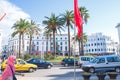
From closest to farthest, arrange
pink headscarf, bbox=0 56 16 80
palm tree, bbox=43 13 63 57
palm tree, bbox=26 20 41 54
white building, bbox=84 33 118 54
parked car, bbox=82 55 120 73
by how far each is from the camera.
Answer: pink headscarf, bbox=0 56 16 80
parked car, bbox=82 55 120 73
palm tree, bbox=43 13 63 57
palm tree, bbox=26 20 41 54
white building, bbox=84 33 118 54

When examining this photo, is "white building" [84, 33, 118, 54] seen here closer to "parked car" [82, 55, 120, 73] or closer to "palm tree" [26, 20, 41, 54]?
"palm tree" [26, 20, 41, 54]

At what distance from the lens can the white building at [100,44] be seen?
5812 inches

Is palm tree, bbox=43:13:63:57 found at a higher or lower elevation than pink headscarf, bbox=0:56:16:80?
higher

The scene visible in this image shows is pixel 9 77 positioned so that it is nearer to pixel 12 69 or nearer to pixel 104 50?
pixel 12 69

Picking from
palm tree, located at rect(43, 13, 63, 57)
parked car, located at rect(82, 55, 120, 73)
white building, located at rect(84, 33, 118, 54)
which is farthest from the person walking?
white building, located at rect(84, 33, 118, 54)

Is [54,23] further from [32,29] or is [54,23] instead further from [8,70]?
[8,70]

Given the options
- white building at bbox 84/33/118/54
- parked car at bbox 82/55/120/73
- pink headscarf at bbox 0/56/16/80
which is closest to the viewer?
pink headscarf at bbox 0/56/16/80

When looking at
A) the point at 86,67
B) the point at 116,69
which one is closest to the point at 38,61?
the point at 86,67

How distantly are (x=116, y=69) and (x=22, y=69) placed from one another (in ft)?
34.9

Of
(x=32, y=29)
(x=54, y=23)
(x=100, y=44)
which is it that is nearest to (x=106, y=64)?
(x=54, y=23)

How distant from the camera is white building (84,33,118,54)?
148m

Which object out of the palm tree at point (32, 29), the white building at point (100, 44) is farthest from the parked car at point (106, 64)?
the white building at point (100, 44)

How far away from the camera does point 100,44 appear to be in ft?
487

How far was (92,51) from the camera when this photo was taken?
497 feet
